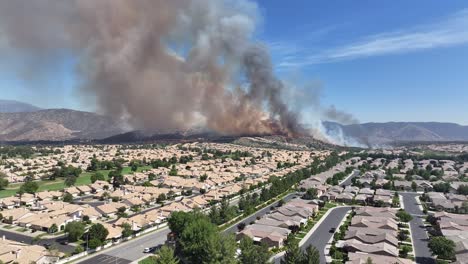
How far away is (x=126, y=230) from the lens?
25281 mm

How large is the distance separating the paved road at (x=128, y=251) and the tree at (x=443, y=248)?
17.9 metres

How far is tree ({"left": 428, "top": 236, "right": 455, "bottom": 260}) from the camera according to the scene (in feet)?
68.7

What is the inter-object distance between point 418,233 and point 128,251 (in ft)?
72.7

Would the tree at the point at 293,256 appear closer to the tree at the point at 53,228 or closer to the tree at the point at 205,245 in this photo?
the tree at the point at 205,245

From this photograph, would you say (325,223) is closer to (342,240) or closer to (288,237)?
(342,240)

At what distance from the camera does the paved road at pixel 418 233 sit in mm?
22188

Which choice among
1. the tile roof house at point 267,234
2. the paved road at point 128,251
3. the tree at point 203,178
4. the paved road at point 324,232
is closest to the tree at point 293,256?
the paved road at point 324,232

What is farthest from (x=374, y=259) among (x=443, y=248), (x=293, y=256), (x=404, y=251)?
(x=293, y=256)

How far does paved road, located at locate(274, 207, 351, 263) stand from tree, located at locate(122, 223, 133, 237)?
→ 11.0 metres

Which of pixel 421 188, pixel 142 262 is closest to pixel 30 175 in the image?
pixel 142 262

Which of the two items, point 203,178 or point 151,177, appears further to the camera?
point 151,177

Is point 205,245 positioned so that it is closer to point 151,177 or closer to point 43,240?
point 43,240

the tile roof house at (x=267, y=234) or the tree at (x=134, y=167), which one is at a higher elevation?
the tree at (x=134, y=167)

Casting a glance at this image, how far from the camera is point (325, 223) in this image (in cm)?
3039
